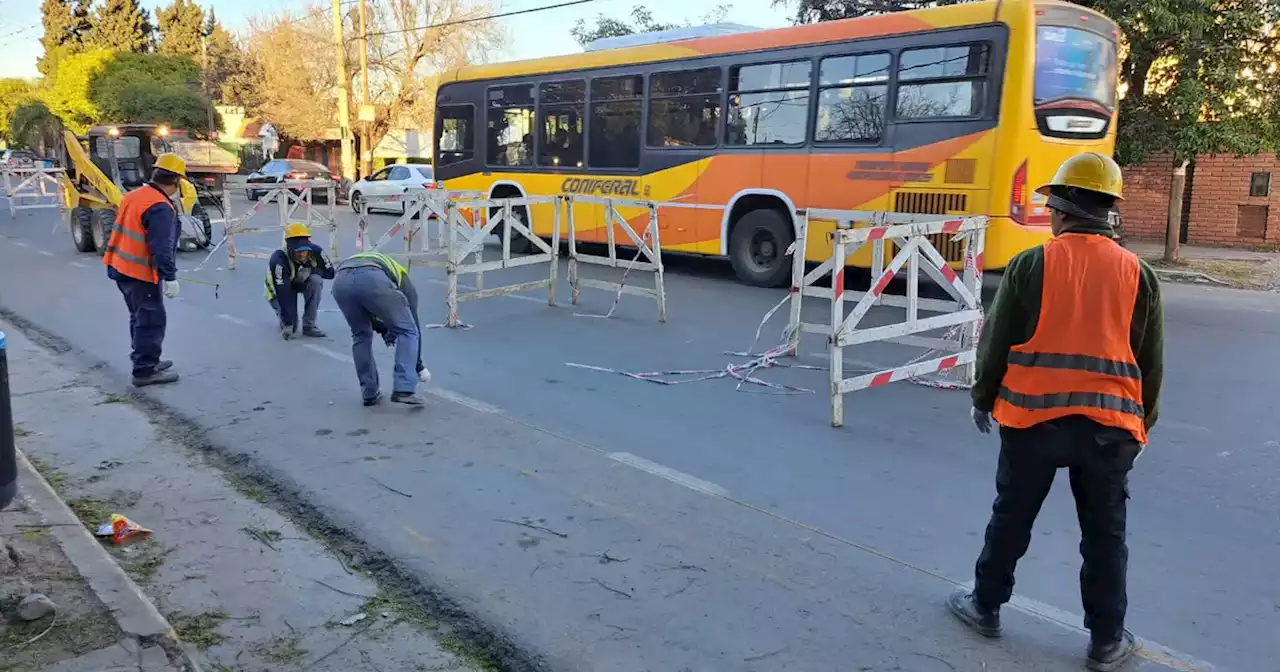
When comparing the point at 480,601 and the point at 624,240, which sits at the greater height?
the point at 624,240

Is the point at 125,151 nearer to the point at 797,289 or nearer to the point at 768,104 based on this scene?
the point at 768,104

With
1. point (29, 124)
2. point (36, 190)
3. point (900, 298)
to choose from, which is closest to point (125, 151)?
point (36, 190)

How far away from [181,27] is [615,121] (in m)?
64.5

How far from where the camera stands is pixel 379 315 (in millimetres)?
6090

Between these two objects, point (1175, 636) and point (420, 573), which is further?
point (420, 573)

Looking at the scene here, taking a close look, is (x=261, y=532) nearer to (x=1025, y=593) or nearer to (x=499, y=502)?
(x=499, y=502)

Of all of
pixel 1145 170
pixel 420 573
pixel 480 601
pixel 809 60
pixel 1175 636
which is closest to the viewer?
pixel 1175 636

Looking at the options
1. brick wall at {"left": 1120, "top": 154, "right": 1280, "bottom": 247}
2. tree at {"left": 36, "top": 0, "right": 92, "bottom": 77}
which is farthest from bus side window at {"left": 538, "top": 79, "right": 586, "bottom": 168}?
tree at {"left": 36, "top": 0, "right": 92, "bottom": 77}

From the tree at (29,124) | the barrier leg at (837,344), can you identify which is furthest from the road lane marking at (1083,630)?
the tree at (29,124)

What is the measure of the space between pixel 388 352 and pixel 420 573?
4.28 m

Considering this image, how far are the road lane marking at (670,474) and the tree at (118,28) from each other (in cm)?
7058

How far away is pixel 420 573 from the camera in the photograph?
384 centimetres

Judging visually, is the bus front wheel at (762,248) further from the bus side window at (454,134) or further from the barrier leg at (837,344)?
the bus side window at (454,134)

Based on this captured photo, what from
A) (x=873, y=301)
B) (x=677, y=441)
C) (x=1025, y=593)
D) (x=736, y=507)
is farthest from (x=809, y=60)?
(x=1025, y=593)
